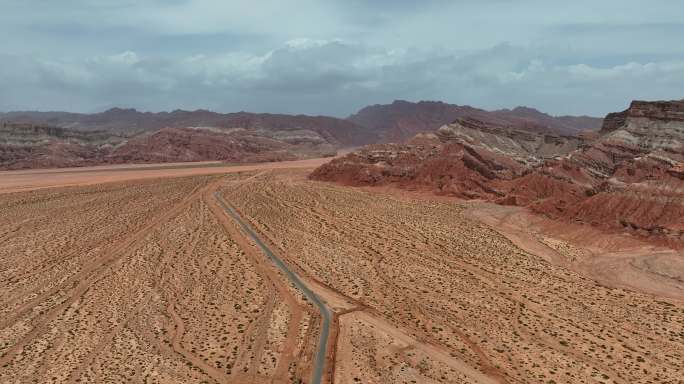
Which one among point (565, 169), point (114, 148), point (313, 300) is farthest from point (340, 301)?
point (114, 148)

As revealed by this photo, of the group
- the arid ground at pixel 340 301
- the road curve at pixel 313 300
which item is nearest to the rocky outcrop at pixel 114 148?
the arid ground at pixel 340 301

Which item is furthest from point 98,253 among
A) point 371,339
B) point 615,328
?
point 615,328

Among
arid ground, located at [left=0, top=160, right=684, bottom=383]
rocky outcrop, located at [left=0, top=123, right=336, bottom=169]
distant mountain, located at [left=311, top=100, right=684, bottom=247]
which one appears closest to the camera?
arid ground, located at [left=0, top=160, right=684, bottom=383]

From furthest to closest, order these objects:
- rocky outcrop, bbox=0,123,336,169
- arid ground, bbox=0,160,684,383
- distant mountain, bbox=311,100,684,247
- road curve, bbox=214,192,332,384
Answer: rocky outcrop, bbox=0,123,336,169, distant mountain, bbox=311,100,684,247, arid ground, bbox=0,160,684,383, road curve, bbox=214,192,332,384

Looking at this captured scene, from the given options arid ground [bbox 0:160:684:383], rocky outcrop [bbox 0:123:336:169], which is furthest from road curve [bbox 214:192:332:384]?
rocky outcrop [bbox 0:123:336:169]

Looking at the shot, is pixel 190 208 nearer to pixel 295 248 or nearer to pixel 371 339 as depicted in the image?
pixel 295 248

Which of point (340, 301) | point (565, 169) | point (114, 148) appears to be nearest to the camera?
point (340, 301)

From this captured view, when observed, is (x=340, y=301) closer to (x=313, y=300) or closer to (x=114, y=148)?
(x=313, y=300)

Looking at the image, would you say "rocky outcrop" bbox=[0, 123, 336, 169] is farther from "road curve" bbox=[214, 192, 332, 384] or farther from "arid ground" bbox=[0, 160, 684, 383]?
"road curve" bbox=[214, 192, 332, 384]
